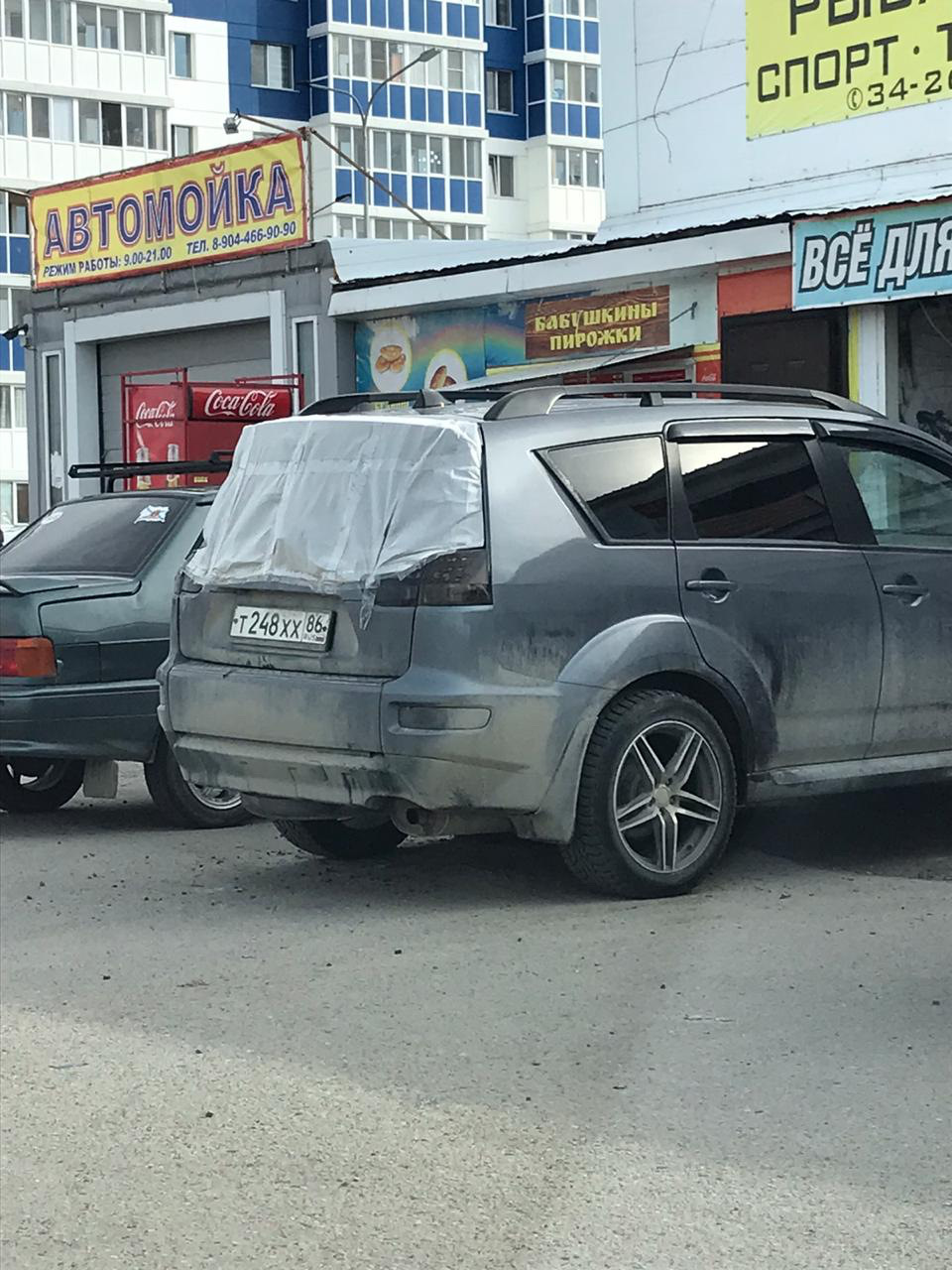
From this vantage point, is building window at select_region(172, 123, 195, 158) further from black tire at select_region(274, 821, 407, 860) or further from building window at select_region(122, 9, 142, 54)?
black tire at select_region(274, 821, 407, 860)

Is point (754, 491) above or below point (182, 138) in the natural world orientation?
below

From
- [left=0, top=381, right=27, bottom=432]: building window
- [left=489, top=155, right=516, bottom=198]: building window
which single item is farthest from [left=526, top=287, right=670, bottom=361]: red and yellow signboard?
[left=489, top=155, right=516, bottom=198]: building window

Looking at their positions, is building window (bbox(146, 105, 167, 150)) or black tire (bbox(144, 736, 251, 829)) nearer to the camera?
black tire (bbox(144, 736, 251, 829))

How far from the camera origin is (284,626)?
7625mm

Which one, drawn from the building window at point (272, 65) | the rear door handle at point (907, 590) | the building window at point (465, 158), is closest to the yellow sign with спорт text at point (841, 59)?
the rear door handle at point (907, 590)

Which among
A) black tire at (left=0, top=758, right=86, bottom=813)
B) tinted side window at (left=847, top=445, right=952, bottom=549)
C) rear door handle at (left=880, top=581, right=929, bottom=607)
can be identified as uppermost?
tinted side window at (left=847, top=445, right=952, bottom=549)

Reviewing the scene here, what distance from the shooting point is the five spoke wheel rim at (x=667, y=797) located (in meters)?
7.43

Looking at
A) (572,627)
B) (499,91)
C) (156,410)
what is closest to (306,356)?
(156,410)

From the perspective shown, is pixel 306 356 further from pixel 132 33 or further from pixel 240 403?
pixel 132 33

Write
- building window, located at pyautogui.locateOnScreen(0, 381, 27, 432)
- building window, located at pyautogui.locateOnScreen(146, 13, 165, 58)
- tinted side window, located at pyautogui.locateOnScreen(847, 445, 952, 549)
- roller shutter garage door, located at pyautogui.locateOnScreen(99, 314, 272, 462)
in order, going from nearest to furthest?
tinted side window, located at pyautogui.locateOnScreen(847, 445, 952, 549) → roller shutter garage door, located at pyautogui.locateOnScreen(99, 314, 272, 462) → building window, located at pyautogui.locateOnScreen(0, 381, 27, 432) → building window, located at pyautogui.locateOnScreen(146, 13, 165, 58)

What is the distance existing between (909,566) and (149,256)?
59.4ft

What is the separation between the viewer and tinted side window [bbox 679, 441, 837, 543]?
7848 millimetres

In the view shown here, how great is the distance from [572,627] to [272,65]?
65178mm

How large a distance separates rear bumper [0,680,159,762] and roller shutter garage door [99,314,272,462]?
1439cm
